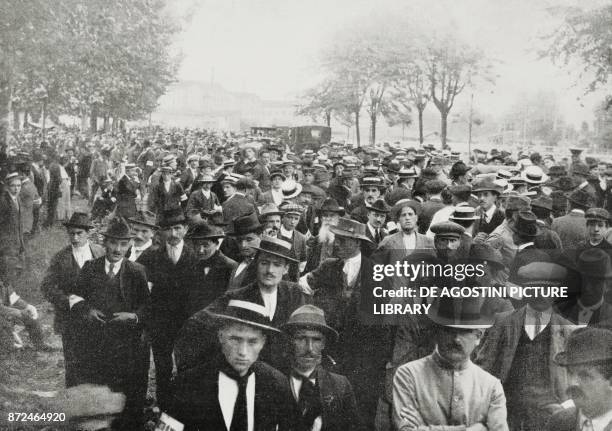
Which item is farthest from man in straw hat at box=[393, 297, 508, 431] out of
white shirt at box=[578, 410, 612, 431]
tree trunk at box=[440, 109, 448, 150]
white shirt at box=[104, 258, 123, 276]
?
tree trunk at box=[440, 109, 448, 150]

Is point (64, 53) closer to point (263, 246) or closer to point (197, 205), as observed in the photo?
point (197, 205)

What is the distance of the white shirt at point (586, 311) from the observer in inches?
158

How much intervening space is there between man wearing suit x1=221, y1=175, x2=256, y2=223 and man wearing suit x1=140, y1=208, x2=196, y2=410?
124 cm

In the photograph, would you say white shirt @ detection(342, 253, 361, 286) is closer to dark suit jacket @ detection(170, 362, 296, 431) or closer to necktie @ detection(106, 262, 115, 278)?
dark suit jacket @ detection(170, 362, 296, 431)

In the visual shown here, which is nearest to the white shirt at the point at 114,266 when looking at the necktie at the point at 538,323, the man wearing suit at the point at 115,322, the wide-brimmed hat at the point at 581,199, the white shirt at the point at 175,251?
the man wearing suit at the point at 115,322

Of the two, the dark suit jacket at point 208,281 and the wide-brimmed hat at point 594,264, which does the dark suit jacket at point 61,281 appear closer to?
the dark suit jacket at point 208,281

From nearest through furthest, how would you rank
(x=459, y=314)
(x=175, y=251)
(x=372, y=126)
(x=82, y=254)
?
(x=459, y=314)
(x=82, y=254)
(x=175, y=251)
(x=372, y=126)

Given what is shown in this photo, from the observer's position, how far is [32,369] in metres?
4.64

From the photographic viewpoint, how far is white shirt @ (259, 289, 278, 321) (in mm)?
3861

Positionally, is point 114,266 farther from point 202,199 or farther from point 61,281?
point 202,199

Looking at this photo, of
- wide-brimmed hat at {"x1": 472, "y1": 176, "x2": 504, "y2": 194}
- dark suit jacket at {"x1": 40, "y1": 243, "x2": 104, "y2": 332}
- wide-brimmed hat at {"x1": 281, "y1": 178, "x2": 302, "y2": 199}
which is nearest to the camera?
dark suit jacket at {"x1": 40, "y1": 243, "x2": 104, "y2": 332}

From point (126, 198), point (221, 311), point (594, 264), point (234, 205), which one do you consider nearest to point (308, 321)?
point (221, 311)

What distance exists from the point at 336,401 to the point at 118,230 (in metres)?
1.82

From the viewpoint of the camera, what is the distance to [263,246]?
390 cm
